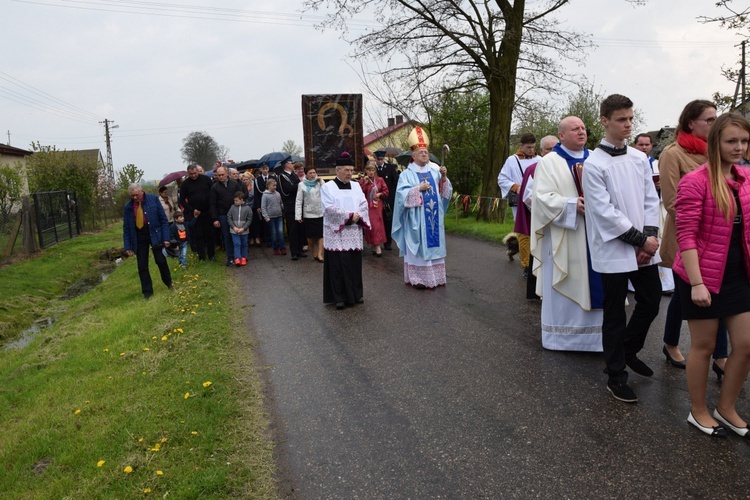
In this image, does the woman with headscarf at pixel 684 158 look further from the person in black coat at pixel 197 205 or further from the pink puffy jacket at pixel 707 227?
the person in black coat at pixel 197 205

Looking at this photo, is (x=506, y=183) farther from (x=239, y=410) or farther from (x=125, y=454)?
(x=125, y=454)

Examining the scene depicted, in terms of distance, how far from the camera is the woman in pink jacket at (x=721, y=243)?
3.23 meters

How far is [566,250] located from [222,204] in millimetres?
8447

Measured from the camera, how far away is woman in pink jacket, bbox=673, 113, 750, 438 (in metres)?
3.23

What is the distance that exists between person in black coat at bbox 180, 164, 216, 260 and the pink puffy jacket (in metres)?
10.1

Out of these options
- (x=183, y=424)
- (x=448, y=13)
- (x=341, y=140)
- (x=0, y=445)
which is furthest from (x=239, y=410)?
(x=448, y=13)

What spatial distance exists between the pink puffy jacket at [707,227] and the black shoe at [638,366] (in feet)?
4.47

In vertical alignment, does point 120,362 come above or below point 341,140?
below

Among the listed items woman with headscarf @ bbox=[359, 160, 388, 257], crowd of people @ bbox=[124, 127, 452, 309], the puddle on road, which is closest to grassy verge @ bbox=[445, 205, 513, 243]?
crowd of people @ bbox=[124, 127, 452, 309]

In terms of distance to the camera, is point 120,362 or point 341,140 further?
point 341,140

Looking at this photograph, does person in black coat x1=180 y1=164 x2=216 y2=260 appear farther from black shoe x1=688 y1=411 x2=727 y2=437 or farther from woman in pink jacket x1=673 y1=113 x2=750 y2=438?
black shoe x1=688 y1=411 x2=727 y2=437

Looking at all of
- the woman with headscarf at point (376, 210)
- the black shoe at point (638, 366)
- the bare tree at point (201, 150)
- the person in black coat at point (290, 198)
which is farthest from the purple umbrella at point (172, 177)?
the bare tree at point (201, 150)

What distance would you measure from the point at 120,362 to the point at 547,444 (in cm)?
444

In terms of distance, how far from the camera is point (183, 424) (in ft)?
13.1
